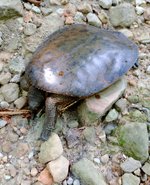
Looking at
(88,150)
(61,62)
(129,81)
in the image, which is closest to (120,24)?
(129,81)

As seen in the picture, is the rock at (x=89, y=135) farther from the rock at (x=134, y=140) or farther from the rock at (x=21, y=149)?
the rock at (x=21, y=149)

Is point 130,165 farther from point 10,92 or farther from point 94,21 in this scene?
point 94,21

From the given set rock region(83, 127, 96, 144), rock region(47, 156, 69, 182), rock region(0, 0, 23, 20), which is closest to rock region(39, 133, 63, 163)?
rock region(47, 156, 69, 182)

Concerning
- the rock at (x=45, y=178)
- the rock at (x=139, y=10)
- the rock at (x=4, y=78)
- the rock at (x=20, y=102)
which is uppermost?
the rock at (x=139, y=10)

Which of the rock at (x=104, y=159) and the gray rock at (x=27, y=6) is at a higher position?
the gray rock at (x=27, y=6)

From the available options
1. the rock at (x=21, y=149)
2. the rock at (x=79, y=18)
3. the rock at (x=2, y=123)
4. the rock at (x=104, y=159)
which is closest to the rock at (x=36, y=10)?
the rock at (x=79, y=18)

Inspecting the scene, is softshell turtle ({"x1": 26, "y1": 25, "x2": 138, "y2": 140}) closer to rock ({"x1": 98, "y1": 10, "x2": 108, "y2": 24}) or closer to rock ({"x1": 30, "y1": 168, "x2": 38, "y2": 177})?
rock ({"x1": 30, "y1": 168, "x2": 38, "y2": 177})

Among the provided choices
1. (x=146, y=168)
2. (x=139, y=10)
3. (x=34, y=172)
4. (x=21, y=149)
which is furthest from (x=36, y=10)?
(x=146, y=168)
